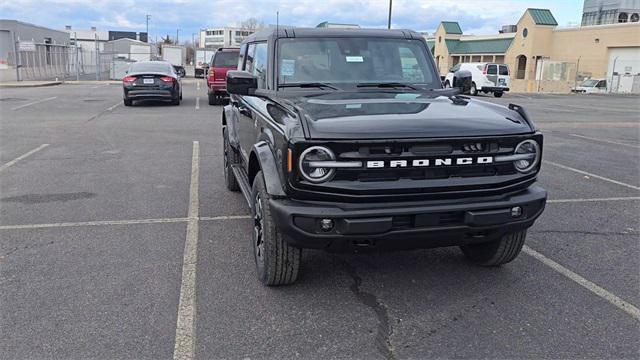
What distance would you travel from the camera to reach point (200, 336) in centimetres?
Result: 335

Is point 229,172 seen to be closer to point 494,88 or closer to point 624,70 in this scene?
point 494,88

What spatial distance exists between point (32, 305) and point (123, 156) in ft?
19.2

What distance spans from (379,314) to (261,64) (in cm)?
275

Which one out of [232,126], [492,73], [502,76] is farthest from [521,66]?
[232,126]

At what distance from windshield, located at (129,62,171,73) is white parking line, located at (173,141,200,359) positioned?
13.5 metres

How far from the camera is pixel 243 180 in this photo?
5266 millimetres

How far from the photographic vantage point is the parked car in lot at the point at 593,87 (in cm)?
4275

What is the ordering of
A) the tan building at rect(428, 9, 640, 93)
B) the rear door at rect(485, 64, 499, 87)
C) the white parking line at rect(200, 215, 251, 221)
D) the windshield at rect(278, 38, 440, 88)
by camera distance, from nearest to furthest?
the windshield at rect(278, 38, 440, 88) < the white parking line at rect(200, 215, 251, 221) < the rear door at rect(485, 64, 499, 87) < the tan building at rect(428, 9, 640, 93)

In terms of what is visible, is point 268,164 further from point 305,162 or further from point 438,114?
point 438,114

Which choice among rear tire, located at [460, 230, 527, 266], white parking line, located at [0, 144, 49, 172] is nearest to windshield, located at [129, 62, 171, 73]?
white parking line, located at [0, 144, 49, 172]

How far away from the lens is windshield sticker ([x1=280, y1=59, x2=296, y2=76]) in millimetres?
4873

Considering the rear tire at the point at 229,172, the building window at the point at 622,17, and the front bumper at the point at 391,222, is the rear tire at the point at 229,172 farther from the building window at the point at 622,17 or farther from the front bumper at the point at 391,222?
the building window at the point at 622,17

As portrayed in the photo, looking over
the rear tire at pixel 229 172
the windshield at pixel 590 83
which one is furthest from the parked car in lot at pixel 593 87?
the rear tire at pixel 229 172

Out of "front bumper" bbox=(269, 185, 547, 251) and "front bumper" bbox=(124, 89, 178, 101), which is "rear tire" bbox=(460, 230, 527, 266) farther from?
"front bumper" bbox=(124, 89, 178, 101)
